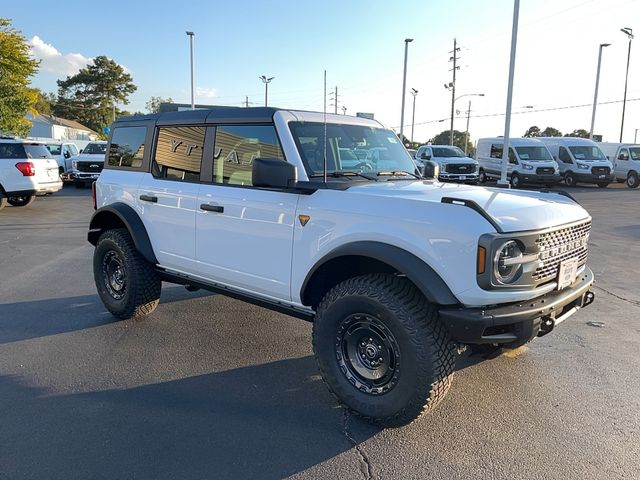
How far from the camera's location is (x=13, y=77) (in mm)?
33062

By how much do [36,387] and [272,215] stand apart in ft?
7.09

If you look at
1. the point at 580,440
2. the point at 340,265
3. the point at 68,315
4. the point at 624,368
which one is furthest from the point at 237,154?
the point at 624,368

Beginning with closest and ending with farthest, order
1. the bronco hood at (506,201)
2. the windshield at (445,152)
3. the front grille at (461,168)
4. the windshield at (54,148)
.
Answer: the bronco hood at (506,201), the front grille at (461,168), the windshield at (445,152), the windshield at (54,148)

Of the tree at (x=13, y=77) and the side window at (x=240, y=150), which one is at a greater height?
the tree at (x=13, y=77)

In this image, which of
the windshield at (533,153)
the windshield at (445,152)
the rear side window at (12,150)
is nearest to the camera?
the rear side window at (12,150)

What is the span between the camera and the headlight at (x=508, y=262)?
113 inches

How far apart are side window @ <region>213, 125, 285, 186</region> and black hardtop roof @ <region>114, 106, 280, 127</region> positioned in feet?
0.20

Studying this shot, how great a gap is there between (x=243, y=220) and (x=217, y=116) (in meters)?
1.05

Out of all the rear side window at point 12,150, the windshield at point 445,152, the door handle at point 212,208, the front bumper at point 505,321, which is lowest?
the front bumper at point 505,321

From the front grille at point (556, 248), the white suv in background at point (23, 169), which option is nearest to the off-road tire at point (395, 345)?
the front grille at point (556, 248)

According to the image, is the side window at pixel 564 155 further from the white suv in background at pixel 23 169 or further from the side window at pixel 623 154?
the white suv in background at pixel 23 169

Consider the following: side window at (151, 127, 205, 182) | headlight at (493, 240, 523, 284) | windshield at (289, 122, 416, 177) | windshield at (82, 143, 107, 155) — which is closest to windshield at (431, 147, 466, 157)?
windshield at (82, 143, 107, 155)

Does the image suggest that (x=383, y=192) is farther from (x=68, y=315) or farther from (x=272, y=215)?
(x=68, y=315)

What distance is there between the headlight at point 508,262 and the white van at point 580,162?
24.7 metres
